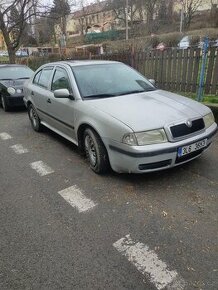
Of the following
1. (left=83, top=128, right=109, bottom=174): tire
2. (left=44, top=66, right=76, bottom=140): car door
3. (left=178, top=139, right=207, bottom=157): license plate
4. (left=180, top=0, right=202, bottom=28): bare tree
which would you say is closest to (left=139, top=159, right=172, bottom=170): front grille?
(left=178, top=139, right=207, bottom=157): license plate

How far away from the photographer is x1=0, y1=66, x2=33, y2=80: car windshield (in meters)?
9.78

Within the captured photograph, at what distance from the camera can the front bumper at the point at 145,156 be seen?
3.51 m

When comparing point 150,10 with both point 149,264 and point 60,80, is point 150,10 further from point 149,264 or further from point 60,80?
point 149,264

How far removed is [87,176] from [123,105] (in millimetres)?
1122

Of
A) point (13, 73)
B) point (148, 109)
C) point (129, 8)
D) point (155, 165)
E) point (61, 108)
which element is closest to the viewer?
point (155, 165)

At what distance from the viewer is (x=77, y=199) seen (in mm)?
3717

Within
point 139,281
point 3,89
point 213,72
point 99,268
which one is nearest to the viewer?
point 139,281

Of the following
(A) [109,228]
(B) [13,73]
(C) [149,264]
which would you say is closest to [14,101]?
(B) [13,73]

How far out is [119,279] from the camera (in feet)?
8.01

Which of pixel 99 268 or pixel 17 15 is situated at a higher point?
pixel 17 15

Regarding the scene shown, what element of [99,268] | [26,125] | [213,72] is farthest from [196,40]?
[99,268]

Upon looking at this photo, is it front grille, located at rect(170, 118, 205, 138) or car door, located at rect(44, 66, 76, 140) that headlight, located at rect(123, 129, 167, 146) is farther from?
car door, located at rect(44, 66, 76, 140)

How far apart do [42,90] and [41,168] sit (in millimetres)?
1841

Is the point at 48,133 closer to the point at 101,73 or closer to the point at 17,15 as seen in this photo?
the point at 101,73
